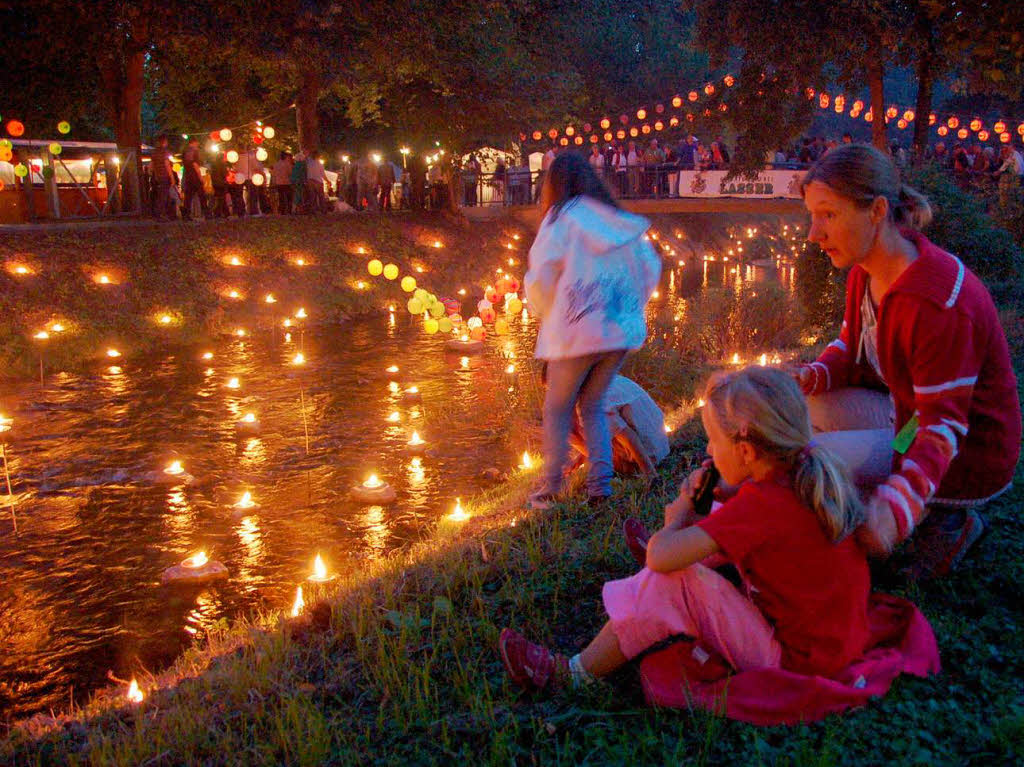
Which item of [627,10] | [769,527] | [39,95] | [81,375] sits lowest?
[81,375]

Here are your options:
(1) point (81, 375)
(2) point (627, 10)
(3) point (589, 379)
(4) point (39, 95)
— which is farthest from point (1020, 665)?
(2) point (627, 10)

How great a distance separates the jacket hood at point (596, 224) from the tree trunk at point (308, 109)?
17.7 meters

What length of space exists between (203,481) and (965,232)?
33.6 feet

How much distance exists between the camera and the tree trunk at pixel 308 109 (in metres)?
20.9

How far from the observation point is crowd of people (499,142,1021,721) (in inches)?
103

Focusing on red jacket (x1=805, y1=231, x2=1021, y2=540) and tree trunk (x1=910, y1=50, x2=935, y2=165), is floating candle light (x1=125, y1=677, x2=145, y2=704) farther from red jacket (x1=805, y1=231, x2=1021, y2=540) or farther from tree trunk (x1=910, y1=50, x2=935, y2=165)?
tree trunk (x1=910, y1=50, x2=935, y2=165)

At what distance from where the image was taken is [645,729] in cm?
275

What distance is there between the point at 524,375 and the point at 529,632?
6.87 m

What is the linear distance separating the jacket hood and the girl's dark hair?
43 mm

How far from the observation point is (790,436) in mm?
2615

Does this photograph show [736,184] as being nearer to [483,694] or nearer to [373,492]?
[373,492]

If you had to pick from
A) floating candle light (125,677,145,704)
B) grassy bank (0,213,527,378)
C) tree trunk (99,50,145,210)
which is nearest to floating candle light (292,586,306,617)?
floating candle light (125,677,145,704)

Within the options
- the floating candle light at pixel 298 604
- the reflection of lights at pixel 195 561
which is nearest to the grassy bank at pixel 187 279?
the reflection of lights at pixel 195 561

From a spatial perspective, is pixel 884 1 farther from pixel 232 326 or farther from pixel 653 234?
pixel 653 234
